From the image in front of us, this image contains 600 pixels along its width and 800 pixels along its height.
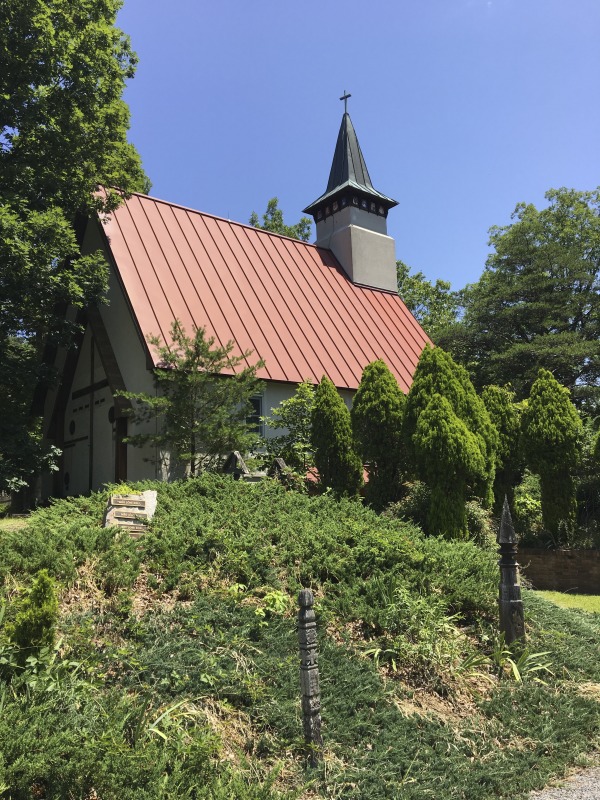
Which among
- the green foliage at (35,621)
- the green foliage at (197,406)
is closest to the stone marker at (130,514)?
the green foliage at (35,621)

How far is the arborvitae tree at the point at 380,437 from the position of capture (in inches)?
473

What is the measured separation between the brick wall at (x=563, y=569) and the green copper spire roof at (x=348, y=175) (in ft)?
53.8

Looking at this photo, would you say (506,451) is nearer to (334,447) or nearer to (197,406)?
(334,447)

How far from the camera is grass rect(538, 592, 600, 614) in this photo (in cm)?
942

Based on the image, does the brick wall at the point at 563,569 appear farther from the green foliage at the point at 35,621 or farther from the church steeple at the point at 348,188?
the church steeple at the point at 348,188

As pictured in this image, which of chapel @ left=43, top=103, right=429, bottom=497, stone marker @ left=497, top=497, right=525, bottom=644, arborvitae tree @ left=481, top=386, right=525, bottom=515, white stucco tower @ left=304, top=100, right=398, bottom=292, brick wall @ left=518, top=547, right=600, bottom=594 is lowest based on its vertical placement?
brick wall @ left=518, top=547, right=600, bottom=594

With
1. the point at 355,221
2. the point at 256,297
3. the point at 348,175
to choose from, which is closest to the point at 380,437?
the point at 256,297

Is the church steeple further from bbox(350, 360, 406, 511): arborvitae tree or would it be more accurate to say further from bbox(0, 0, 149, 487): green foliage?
bbox(350, 360, 406, 511): arborvitae tree

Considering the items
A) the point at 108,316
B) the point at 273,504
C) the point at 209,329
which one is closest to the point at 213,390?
the point at 209,329

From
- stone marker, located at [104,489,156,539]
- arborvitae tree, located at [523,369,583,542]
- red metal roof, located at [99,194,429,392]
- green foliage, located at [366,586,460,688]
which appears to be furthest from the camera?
red metal roof, located at [99,194,429,392]

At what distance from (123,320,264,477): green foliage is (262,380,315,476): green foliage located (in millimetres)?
1483

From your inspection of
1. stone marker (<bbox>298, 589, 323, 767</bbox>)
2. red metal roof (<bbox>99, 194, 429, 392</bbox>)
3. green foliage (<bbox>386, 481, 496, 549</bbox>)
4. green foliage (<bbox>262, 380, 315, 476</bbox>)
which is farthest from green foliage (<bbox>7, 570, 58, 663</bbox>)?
red metal roof (<bbox>99, 194, 429, 392</bbox>)

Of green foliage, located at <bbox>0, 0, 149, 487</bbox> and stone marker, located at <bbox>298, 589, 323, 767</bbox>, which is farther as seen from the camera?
green foliage, located at <bbox>0, 0, 149, 487</bbox>

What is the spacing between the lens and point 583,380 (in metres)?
26.2
